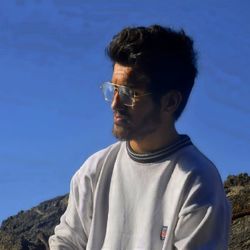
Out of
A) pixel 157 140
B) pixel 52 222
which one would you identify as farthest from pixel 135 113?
pixel 52 222

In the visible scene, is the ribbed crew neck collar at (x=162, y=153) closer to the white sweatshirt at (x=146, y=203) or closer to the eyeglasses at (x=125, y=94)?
the white sweatshirt at (x=146, y=203)

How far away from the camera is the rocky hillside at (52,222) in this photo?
378 inches

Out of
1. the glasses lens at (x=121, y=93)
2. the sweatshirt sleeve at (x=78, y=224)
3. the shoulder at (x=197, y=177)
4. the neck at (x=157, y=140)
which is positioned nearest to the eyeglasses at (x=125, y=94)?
the glasses lens at (x=121, y=93)

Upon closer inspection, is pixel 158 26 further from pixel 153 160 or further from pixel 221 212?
pixel 221 212

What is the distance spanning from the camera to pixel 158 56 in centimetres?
493

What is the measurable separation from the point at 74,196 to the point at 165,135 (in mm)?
687

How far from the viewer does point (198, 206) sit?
478 cm

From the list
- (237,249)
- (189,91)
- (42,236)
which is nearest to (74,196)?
(189,91)

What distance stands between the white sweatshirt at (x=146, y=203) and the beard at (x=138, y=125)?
0.45 feet

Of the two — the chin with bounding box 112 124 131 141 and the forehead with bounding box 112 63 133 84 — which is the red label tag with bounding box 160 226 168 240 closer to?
the chin with bounding box 112 124 131 141

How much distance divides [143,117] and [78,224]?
0.75 metres

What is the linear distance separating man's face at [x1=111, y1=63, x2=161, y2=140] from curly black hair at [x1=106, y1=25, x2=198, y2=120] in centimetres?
4

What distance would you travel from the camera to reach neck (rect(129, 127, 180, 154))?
16.3ft

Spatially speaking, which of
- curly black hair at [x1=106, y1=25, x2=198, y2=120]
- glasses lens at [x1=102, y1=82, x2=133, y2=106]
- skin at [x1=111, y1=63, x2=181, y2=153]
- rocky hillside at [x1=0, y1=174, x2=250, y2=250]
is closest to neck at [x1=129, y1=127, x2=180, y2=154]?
skin at [x1=111, y1=63, x2=181, y2=153]
